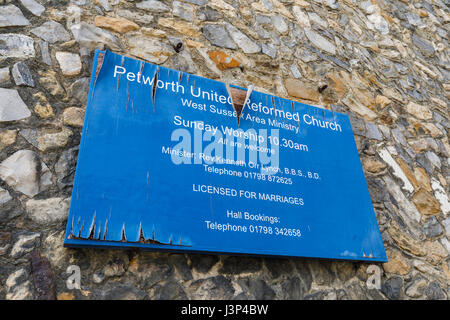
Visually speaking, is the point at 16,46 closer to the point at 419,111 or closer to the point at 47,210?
the point at 47,210

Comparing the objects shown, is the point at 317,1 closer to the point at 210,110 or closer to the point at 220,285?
the point at 210,110

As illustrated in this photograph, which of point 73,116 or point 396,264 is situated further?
point 396,264

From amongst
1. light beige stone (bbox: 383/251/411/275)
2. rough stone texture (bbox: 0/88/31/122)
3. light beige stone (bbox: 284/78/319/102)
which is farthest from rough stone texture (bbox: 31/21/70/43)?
light beige stone (bbox: 383/251/411/275)

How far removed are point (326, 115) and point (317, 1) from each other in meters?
1.31

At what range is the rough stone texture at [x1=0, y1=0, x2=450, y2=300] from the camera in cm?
169

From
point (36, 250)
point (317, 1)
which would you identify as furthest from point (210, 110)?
point (317, 1)

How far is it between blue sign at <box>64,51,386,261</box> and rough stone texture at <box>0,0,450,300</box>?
13cm

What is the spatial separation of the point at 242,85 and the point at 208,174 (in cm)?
82

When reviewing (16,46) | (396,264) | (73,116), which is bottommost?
(396,264)

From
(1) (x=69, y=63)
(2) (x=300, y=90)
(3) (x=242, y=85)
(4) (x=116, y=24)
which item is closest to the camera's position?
(1) (x=69, y=63)

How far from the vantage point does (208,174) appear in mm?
1937

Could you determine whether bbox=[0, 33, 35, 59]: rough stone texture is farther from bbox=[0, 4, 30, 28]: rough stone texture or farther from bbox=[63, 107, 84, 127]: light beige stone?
bbox=[63, 107, 84, 127]: light beige stone

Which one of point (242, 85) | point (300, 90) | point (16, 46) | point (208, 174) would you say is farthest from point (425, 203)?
point (16, 46)

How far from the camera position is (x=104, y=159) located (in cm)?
176
